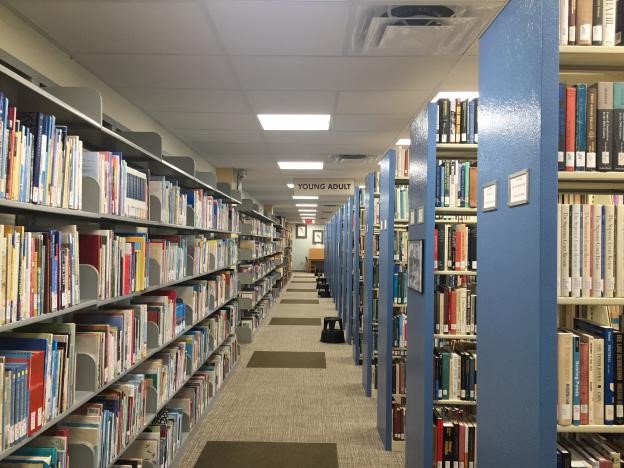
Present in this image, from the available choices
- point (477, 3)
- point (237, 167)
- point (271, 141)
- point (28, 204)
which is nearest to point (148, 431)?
point (28, 204)

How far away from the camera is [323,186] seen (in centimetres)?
845

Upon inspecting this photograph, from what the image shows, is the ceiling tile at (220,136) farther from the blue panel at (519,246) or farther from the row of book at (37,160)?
the blue panel at (519,246)

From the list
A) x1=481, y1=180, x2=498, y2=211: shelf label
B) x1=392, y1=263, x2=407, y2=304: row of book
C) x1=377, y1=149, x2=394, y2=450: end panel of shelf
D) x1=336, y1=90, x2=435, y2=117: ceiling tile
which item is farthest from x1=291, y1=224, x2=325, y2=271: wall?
x1=481, y1=180, x2=498, y2=211: shelf label

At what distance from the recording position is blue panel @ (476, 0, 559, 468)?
51.5 inches

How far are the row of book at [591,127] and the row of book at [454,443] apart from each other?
71.6 inches

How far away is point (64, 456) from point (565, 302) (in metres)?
1.88

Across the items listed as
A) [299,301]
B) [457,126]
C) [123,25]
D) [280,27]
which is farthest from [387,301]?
[299,301]

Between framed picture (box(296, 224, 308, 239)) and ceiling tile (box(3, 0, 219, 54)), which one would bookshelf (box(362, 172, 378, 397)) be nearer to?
ceiling tile (box(3, 0, 219, 54))

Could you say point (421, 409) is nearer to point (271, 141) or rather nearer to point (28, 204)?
point (28, 204)

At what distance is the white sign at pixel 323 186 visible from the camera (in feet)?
27.4

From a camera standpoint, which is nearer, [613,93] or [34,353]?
[613,93]

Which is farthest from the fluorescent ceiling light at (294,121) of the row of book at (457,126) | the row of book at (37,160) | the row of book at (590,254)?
the row of book at (590,254)

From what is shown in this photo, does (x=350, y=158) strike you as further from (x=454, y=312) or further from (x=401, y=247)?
(x=454, y=312)

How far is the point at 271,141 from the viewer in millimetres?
5641
